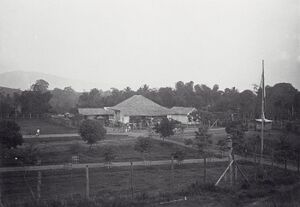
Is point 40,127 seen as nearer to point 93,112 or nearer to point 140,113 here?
point 93,112

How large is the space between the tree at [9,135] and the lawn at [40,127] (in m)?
15.3

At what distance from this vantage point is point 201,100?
74.5 m

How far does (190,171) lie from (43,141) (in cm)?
1764

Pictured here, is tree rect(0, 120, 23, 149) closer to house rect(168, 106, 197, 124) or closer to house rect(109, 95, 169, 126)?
house rect(109, 95, 169, 126)

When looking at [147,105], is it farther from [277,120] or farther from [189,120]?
[277,120]

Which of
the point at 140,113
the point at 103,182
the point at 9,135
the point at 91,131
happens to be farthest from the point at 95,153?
the point at 140,113

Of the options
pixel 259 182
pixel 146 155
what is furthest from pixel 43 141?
pixel 259 182

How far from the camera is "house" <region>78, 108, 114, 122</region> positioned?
2266 inches

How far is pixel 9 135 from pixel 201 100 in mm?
55594

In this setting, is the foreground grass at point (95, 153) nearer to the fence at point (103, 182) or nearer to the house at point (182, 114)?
the fence at point (103, 182)

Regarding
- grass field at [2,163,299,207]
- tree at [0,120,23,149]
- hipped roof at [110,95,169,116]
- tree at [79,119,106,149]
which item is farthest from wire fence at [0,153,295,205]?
hipped roof at [110,95,169,116]

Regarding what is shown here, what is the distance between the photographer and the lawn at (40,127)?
4076 centimetres

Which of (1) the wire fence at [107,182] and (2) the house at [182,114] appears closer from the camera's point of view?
(1) the wire fence at [107,182]

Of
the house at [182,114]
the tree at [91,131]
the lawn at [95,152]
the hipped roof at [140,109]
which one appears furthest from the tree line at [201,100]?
the tree at [91,131]
